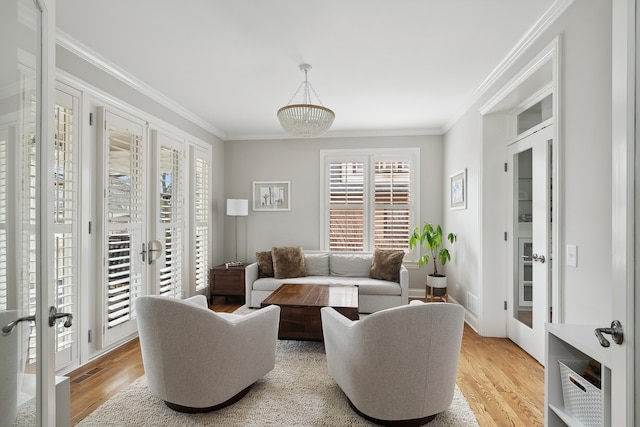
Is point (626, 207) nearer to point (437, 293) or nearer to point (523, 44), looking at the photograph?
point (523, 44)

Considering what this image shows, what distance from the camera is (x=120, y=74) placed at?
10.3 ft

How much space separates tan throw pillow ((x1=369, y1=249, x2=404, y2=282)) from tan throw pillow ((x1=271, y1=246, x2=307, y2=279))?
1.03 m

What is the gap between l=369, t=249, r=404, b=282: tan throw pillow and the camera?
15.0 ft

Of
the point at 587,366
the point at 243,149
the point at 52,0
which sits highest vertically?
the point at 243,149

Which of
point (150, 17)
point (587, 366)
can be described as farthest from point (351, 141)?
point (587, 366)

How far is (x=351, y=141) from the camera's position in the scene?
543cm

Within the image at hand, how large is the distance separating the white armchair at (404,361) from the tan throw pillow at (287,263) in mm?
2720

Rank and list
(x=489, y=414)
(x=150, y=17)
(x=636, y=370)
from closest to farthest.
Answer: (x=636, y=370) < (x=489, y=414) < (x=150, y=17)

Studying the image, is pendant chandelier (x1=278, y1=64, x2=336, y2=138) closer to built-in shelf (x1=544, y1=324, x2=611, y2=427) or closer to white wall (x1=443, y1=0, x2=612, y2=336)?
white wall (x1=443, y1=0, x2=612, y2=336)

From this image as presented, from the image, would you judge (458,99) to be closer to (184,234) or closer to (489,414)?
(489,414)

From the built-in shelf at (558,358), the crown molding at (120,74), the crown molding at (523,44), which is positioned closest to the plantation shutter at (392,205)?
the crown molding at (523,44)

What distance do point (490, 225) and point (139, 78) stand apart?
385cm

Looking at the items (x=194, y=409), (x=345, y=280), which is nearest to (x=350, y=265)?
(x=345, y=280)

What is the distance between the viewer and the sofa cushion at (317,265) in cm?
499
